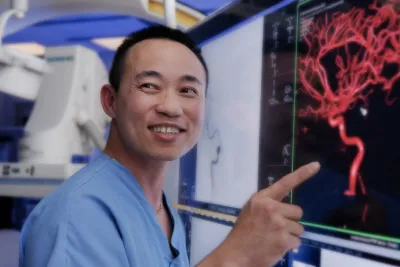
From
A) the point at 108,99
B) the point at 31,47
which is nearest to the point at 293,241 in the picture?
the point at 108,99

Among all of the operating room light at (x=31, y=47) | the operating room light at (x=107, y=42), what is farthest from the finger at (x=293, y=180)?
the operating room light at (x=31, y=47)

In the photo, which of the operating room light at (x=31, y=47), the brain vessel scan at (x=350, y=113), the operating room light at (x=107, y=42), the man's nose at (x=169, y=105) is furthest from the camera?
the operating room light at (x=31, y=47)

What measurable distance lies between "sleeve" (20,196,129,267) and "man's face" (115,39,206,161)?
190mm

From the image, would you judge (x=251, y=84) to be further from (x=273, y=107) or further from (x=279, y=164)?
(x=279, y=164)

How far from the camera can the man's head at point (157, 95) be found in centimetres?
91

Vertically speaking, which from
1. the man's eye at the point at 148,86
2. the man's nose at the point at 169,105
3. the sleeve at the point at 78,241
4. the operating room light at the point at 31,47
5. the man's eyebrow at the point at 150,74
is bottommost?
the sleeve at the point at 78,241

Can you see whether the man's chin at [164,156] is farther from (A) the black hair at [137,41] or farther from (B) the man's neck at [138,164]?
(A) the black hair at [137,41]

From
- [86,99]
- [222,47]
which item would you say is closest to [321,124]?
[222,47]

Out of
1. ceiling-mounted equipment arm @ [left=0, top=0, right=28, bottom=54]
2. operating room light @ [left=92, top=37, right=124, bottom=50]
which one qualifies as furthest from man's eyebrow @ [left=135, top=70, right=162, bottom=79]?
operating room light @ [left=92, top=37, right=124, bottom=50]

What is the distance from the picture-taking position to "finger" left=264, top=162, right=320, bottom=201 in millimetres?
741

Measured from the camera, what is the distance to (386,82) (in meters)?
0.70

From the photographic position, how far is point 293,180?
746 mm

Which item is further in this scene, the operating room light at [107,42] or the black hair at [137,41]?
the operating room light at [107,42]

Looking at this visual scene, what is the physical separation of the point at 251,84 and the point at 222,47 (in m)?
0.20
